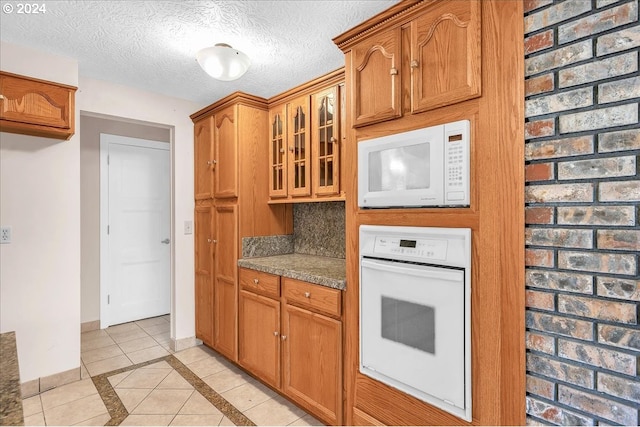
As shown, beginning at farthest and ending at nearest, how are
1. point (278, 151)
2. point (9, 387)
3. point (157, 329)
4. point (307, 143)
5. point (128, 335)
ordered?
point (157, 329) → point (128, 335) → point (278, 151) → point (307, 143) → point (9, 387)

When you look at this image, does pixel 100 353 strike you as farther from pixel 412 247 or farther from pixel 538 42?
pixel 538 42

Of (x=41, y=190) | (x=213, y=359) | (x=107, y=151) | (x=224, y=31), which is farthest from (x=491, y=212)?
(x=107, y=151)

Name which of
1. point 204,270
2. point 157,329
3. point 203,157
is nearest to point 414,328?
point 204,270

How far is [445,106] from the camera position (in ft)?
4.57

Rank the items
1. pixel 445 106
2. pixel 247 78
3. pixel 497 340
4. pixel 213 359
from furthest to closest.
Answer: pixel 213 359
pixel 247 78
pixel 445 106
pixel 497 340

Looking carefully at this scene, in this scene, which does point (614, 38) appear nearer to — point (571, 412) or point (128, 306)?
point (571, 412)

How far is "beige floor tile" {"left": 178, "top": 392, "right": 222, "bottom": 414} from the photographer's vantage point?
215cm

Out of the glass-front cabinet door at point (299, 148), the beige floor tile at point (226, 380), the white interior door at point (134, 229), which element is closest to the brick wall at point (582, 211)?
the glass-front cabinet door at point (299, 148)

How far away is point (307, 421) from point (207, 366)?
114 centimetres

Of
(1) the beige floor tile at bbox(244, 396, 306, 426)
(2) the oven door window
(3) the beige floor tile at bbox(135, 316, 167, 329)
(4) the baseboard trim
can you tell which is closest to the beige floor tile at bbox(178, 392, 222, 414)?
(1) the beige floor tile at bbox(244, 396, 306, 426)

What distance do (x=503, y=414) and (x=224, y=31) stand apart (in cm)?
240

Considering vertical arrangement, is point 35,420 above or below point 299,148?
below

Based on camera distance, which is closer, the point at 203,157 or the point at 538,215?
the point at 538,215

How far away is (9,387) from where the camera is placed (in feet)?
2.35
